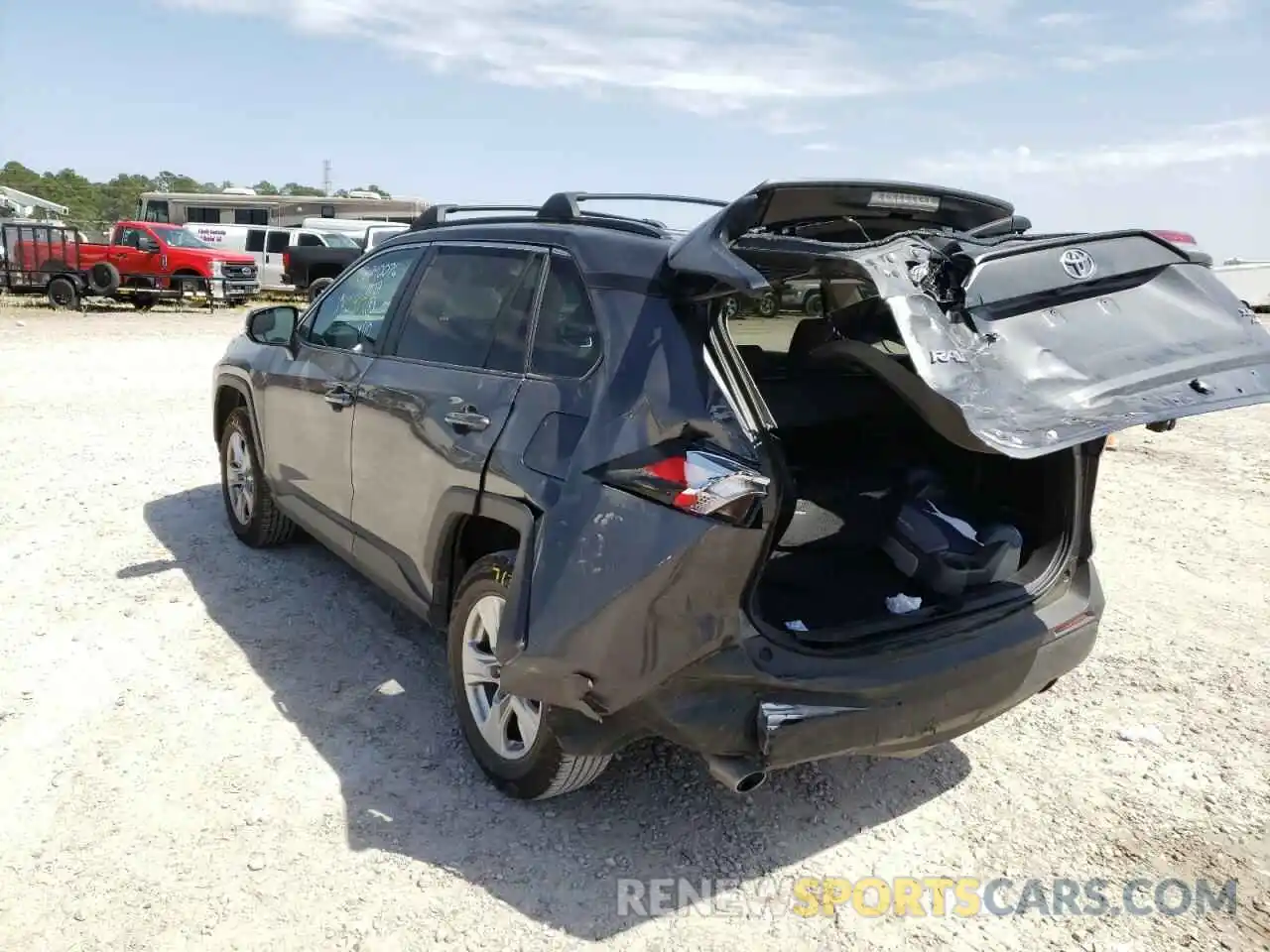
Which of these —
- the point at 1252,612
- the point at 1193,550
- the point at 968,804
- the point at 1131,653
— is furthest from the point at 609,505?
the point at 1193,550

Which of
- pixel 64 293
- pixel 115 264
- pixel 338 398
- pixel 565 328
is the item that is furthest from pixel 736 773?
pixel 64 293

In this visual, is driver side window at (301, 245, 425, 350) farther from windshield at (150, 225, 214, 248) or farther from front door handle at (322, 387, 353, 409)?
windshield at (150, 225, 214, 248)

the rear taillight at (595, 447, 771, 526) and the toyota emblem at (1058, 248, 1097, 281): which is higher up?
the toyota emblem at (1058, 248, 1097, 281)

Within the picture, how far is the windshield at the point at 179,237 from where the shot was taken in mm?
21547

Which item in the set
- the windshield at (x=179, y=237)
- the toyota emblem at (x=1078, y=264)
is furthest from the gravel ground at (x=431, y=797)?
the windshield at (x=179, y=237)

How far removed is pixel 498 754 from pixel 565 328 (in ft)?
4.62

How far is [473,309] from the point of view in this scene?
362 cm

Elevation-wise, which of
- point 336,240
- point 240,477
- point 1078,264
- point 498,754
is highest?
point 1078,264

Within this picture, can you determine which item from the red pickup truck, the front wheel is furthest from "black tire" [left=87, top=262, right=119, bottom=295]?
the front wheel

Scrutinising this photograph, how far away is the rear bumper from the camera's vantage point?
104 inches

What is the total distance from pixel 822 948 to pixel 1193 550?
456 centimetres

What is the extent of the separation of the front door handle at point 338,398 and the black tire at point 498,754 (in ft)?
3.87

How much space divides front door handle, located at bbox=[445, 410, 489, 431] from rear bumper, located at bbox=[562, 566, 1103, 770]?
1103 mm

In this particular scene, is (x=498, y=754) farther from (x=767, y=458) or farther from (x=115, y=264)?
(x=115, y=264)
